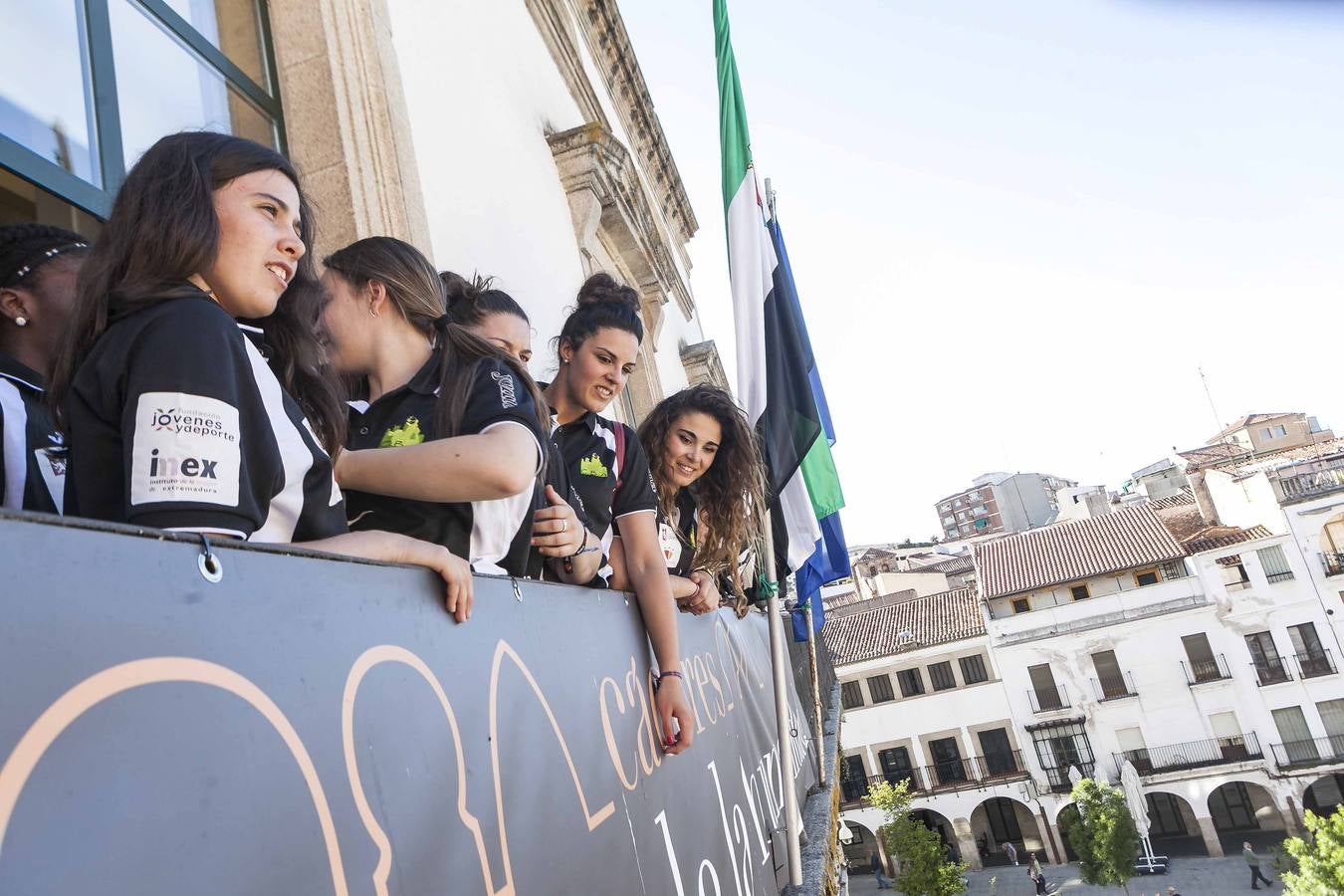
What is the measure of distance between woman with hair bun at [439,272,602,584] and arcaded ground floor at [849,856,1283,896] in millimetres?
31237

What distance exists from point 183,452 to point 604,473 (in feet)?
5.24

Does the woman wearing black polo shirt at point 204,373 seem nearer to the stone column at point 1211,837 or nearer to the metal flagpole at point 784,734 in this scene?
the metal flagpole at point 784,734

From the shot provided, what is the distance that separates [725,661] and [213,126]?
2.57 metres

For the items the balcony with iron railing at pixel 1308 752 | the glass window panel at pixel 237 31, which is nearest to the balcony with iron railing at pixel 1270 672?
the balcony with iron railing at pixel 1308 752

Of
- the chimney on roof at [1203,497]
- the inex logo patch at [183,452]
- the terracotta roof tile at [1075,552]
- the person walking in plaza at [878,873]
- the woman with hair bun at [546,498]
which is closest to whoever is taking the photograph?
the inex logo patch at [183,452]

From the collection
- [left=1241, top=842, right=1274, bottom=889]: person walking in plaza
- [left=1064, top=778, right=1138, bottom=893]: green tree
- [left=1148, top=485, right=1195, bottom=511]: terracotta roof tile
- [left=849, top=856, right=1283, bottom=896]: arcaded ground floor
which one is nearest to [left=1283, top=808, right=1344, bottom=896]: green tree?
[left=1064, top=778, right=1138, bottom=893]: green tree

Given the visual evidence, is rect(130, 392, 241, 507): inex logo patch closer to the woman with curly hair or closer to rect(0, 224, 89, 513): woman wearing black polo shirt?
rect(0, 224, 89, 513): woman wearing black polo shirt

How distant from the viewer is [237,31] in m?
3.59

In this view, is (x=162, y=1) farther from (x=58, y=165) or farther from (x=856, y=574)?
(x=856, y=574)

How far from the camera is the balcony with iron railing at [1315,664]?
1174 inches

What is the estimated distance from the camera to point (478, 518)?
1651 mm

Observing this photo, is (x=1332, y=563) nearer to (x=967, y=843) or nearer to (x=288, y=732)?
(x=967, y=843)

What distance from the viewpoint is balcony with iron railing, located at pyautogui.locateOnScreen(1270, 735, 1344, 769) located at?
1145 inches

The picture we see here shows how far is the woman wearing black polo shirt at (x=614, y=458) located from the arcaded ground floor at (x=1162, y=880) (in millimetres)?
30953
